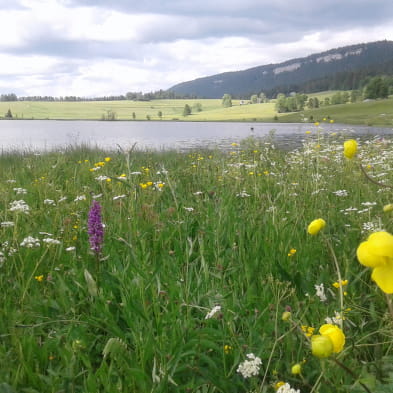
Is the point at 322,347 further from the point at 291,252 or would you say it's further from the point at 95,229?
the point at 291,252

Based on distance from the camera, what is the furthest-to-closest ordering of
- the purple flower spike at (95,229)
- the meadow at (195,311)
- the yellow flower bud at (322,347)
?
1. the purple flower spike at (95,229)
2. the meadow at (195,311)
3. the yellow flower bud at (322,347)

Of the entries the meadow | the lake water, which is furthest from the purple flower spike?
the lake water

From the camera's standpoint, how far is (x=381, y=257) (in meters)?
0.73

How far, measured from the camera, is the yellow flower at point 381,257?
712 millimetres

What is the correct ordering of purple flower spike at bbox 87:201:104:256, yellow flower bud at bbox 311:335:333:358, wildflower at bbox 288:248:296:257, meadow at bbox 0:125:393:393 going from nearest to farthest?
yellow flower bud at bbox 311:335:333:358 → meadow at bbox 0:125:393:393 → purple flower spike at bbox 87:201:104:256 → wildflower at bbox 288:248:296:257

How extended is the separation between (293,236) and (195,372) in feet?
4.49

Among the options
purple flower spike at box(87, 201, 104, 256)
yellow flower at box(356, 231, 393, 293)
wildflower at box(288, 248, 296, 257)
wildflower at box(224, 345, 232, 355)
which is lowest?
wildflower at box(224, 345, 232, 355)

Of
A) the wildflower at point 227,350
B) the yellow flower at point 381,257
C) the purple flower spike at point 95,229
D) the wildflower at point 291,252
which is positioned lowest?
the wildflower at point 227,350

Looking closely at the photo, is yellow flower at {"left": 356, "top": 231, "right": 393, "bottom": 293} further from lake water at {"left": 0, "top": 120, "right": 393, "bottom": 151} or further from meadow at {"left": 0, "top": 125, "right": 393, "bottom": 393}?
lake water at {"left": 0, "top": 120, "right": 393, "bottom": 151}

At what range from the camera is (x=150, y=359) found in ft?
4.51

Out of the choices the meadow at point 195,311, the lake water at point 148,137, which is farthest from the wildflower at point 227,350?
the lake water at point 148,137

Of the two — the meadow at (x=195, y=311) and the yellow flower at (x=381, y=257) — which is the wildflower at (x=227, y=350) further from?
the yellow flower at (x=381, y=257)

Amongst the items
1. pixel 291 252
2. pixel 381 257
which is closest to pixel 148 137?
pixel 291 252

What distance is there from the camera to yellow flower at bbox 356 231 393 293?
712mm
